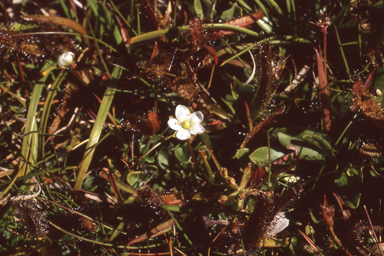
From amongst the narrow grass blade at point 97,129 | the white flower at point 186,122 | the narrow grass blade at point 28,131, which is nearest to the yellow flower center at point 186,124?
the white flower at point 186,122

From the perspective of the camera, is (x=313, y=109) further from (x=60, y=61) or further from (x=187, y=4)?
(x=60, y=61)

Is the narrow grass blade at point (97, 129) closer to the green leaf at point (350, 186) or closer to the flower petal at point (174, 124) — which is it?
the flower petal at point (174, 124)

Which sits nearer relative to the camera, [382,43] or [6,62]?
[382,43]

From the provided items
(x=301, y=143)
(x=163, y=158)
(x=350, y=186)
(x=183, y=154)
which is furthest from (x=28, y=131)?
(x=350, y=186)

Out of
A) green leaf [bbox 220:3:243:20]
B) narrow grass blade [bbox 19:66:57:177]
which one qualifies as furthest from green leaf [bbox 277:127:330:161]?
narrow grass blade [bbox 19:66:57:177]

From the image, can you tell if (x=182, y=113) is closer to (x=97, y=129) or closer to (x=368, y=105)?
Result: (x=97, y=129)

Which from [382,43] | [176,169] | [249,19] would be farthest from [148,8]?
[382,43]
